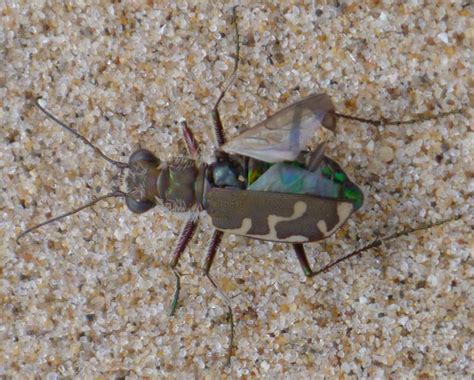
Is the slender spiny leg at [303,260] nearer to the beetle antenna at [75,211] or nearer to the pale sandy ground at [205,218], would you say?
the pale sandy ground at [205,218]

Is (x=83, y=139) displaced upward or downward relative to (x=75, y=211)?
upward

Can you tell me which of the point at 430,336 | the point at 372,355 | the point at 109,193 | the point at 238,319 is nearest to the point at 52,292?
the point at 109,193

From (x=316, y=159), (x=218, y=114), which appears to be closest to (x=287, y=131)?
(x=316, y=159)

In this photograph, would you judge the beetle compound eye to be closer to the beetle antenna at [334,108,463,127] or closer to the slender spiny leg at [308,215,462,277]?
the slender spiny leg at [308,215,462,277]

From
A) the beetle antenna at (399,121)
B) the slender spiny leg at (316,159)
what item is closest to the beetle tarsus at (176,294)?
the slender spiny leg at (316,159)

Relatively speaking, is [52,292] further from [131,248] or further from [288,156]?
[288,156]

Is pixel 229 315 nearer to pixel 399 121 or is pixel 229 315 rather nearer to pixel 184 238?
pixel 184 238
